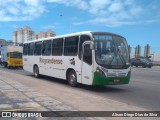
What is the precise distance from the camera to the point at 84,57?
14.0 metres

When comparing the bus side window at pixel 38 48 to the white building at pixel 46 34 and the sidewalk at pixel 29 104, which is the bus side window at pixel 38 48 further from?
the white building at pixel 46 34

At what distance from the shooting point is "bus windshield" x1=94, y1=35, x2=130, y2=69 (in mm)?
13227

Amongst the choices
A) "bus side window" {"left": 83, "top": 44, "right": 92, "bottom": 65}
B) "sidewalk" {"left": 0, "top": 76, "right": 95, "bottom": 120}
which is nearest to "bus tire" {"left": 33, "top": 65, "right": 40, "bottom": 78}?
"bus side window" {"left": 83, "top": 44, "right": 92, "bottom": 65}

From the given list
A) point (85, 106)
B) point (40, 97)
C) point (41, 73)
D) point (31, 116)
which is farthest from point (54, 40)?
point (31, 116)

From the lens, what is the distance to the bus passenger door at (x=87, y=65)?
13.4m

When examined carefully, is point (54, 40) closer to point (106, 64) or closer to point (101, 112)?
point (106, 64)

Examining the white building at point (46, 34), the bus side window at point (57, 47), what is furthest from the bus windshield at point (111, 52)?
the white building at point (46, 34)

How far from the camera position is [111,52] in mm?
13438

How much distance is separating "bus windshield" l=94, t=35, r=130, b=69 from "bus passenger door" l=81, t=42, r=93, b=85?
49 centimetres

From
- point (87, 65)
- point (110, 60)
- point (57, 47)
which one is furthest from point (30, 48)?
point (110, 60)

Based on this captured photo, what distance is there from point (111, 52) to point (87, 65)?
132 centimetres

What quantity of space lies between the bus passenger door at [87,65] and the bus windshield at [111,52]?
0.49m

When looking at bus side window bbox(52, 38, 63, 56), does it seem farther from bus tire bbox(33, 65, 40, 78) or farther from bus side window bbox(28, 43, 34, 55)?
bus side window bbox(28, 43, 34, 55)

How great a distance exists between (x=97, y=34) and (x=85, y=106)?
532 centimetres
